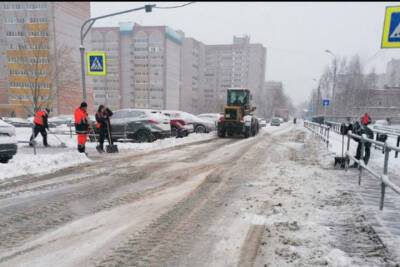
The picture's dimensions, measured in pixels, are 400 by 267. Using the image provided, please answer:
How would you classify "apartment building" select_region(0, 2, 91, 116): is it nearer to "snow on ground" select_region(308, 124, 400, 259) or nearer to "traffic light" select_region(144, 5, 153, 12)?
"traffic light" select_region(144, 5, 153, 12)

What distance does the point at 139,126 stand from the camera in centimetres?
1252

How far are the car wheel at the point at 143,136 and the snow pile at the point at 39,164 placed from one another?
4421 millimetres

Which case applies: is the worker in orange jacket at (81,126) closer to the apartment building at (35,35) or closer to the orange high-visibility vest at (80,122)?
the orange high-visibility vest at (80,122)

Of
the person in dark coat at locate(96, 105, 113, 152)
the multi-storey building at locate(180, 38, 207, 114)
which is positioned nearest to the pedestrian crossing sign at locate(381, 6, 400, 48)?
the person in dark coat at locate(96, 105, 113, 152)

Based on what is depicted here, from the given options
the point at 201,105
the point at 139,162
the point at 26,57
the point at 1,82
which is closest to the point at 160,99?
the point at 201,105

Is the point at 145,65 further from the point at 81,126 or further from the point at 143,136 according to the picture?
the point at 81,126

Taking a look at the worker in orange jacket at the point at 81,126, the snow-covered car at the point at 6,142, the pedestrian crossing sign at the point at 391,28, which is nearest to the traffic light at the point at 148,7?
the worker in orange jacket at the point at 81,126

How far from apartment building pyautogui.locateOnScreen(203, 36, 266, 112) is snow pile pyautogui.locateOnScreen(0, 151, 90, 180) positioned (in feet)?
374

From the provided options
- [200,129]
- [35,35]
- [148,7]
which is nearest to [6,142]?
[148,7]

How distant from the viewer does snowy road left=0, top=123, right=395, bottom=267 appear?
2.84 meters

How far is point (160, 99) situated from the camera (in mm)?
86812

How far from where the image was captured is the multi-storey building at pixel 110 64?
85875mm

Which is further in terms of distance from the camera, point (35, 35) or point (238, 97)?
point (35, 35)

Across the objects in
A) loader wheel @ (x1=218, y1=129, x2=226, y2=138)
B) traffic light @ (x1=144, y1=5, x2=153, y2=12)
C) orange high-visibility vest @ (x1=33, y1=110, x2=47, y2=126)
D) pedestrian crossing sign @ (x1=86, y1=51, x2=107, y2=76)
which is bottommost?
loader wheel @ (x1=218, y1=129, x2=226, y2=138)
